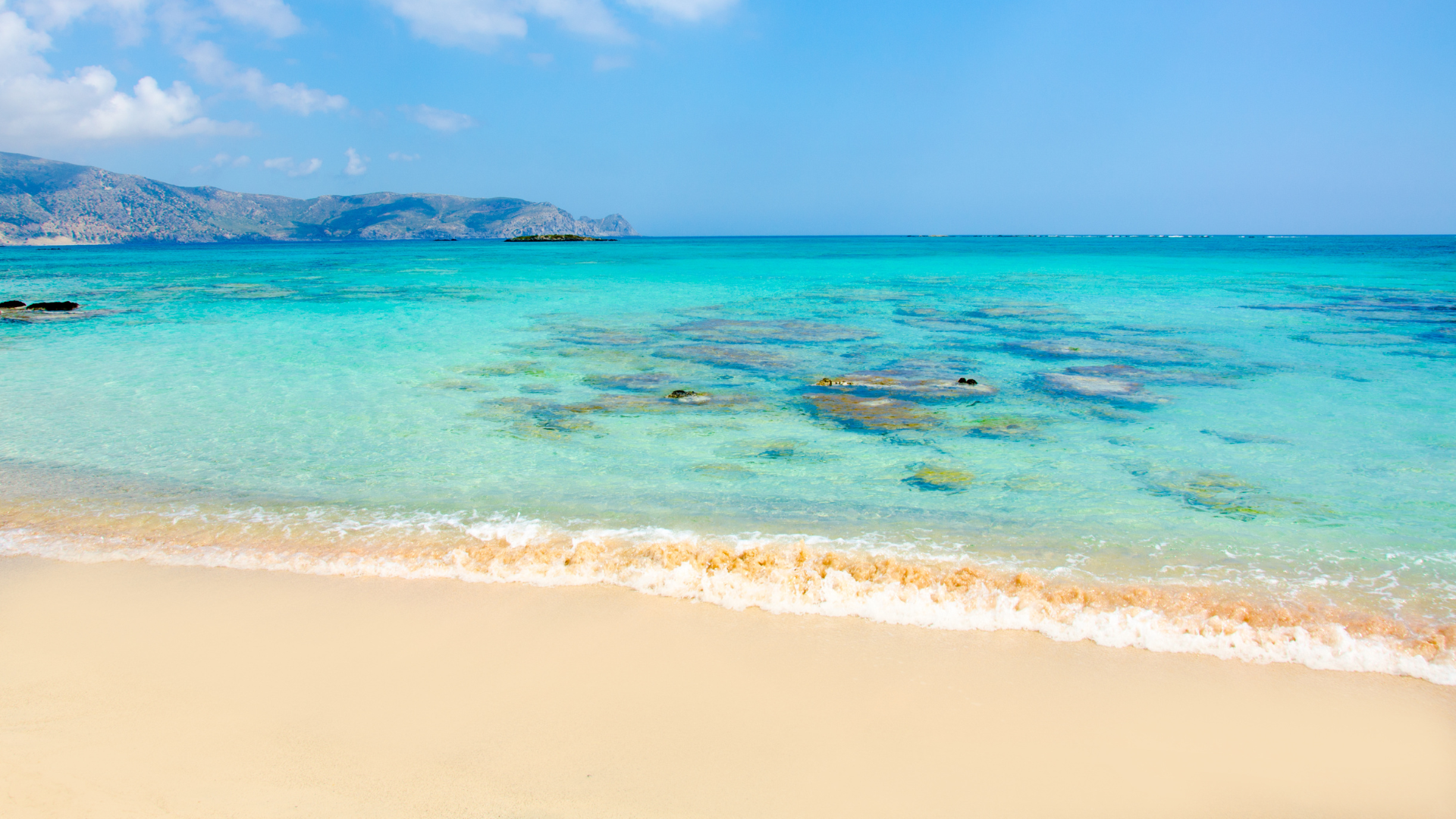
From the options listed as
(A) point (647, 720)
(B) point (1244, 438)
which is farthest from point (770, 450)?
(B) point (1244, 438)

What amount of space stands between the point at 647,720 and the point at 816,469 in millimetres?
4087

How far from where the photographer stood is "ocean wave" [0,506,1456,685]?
4.40 m

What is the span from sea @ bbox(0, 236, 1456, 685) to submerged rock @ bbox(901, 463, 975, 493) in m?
0.05

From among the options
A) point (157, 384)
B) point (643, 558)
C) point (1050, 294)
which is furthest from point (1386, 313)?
point (157, 384)

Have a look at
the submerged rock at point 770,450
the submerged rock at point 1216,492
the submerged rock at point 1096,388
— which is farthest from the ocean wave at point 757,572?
the submerged rock at point 1096,388

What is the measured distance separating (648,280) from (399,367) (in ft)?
81.4

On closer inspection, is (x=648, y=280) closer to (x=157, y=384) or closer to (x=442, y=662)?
(x=157, y=384)

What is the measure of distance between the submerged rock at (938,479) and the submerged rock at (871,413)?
4.86ft

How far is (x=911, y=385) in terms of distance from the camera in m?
11.6

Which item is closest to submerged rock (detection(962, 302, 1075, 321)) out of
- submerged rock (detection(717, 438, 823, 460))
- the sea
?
the sea

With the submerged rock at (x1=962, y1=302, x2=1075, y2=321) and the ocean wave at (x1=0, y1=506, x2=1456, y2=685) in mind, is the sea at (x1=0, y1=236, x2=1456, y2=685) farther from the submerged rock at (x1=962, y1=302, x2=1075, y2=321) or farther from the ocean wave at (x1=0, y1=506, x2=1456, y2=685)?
the submerged rock at (x1=962, y1=302, x2=1075, y2=321)

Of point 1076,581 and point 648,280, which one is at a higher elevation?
point 648,280

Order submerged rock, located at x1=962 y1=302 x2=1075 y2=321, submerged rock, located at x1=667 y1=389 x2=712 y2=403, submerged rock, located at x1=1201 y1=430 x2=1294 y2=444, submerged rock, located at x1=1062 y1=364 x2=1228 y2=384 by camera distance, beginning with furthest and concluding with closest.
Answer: submerged rock, located at x1=962 y1=302 x2=1075 y2=321 → submerged rock, located at x1=1062 y1=364 x2=1228 y2=384 → submerged rock, located at x1=667 y1=389 x2=712 y2=403 → submerged rock, located at x1=1201 y1=430 x2=1294 y2=444

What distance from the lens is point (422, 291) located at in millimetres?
31234
